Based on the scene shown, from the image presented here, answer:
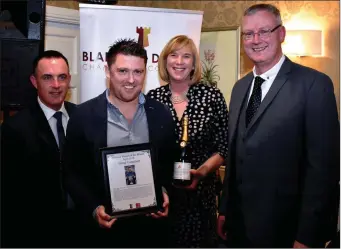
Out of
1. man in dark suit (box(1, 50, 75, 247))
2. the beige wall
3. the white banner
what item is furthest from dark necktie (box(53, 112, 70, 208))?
the beige wall

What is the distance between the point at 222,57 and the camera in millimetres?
4031

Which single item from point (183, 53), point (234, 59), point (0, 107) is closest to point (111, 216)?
point (0, 107)

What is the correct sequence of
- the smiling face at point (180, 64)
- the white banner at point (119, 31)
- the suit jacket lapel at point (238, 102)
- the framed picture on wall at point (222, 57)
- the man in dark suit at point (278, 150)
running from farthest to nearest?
1. the framed picture on wall at point (222, 57)
2. the white banner at point (119, 31)
3. the smiling face at point (180, 64)
4. the suit jacket lapel at point (238, 102)
5. the man in dark suit at point (278, 150)

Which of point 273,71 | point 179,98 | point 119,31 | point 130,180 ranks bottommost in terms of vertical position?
point 130,180

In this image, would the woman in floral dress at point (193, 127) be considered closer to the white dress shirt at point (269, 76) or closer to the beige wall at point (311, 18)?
the white dress shirt at point (269, 76)

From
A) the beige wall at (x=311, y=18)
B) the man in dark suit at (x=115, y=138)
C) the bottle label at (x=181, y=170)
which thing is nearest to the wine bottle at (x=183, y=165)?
the bottle label at (x=181, y=170)

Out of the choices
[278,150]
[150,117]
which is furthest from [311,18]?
[150,117]

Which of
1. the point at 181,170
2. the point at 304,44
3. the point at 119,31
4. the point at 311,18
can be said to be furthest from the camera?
the point at 311,18

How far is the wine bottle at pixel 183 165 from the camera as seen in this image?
1928 millimetres

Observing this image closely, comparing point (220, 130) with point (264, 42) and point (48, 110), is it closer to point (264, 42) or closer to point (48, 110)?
point (264, 42)

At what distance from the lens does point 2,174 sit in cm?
173

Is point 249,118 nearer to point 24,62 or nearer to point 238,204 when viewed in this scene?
point 238,204

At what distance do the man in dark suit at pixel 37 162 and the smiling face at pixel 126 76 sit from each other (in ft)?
0.65

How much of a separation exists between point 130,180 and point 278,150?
571 mm
